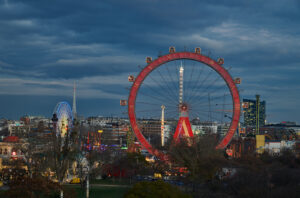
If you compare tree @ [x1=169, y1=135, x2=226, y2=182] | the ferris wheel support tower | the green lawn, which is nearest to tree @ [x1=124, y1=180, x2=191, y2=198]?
the green lawn

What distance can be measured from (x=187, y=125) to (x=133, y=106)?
6.16 metres

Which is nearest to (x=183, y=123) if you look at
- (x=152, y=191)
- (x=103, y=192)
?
(x=103, y=192)

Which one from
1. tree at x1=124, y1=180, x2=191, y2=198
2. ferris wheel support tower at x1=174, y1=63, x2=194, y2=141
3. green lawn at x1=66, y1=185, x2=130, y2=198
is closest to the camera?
tree at x1=124, y1=180, x2=191, y2=198

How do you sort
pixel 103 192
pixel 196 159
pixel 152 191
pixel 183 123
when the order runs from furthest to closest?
pixel 183 123 < pixel 196 159 < pixel 103 192 < pixel 152 191

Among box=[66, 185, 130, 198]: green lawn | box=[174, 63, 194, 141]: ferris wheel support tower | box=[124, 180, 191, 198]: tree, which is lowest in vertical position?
box=[66, 185, 130, 198]: green lawn

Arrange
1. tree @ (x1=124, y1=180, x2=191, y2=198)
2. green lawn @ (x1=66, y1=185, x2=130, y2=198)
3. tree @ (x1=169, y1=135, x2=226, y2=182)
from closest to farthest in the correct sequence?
1. tree @ (x1=124, y1=180, x2=191, y2=198)
2. green lawn @ (x1=66, y1=185, x2=130, y2=198)
3. tree @ (x1=169, y1=135, x2=226, y2=182)

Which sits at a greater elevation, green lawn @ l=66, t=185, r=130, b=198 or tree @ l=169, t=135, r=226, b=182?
tree @ l=169, t=135, r=226, b=182

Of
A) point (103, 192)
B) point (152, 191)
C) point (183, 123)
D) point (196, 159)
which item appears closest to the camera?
point (152, 191)

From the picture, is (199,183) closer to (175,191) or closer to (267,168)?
(267,168)

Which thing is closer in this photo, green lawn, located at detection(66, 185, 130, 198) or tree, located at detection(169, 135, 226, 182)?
green lawn, located at detection(66, 185, 130, 198)

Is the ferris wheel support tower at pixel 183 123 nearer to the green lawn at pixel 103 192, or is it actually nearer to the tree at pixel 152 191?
the green lawn at pixel 103 192

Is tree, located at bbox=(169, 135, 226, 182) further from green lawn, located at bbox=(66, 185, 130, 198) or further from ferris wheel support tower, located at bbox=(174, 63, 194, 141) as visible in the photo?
green lawn, located at bbox=(66, 185, 130, 198)

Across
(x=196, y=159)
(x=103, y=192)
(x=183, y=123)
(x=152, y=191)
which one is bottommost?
(x=103, y=192)

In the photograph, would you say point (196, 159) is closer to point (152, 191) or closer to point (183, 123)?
point (183, 123)
